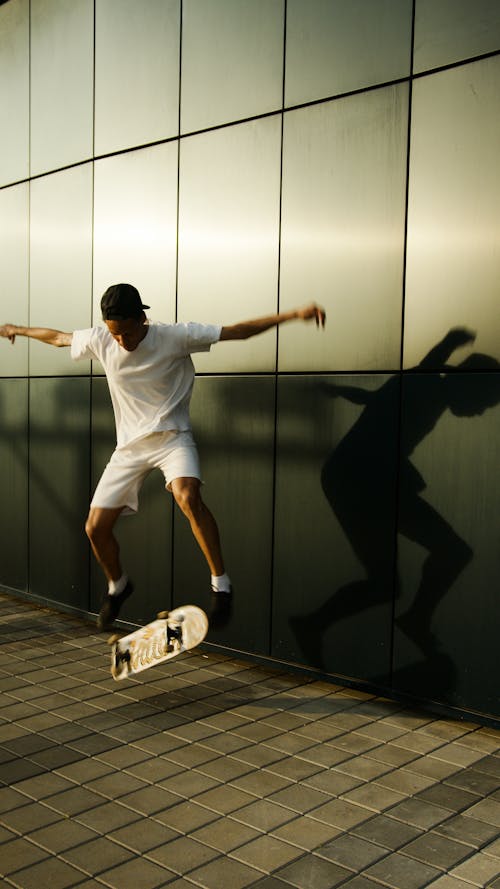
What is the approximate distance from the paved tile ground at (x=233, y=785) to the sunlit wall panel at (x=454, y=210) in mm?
2322

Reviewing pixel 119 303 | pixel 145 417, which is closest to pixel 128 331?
pixel 119 303

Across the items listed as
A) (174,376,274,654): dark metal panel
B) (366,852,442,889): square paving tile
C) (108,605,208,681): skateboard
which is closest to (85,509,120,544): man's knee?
(108,605,208,681): skateboard

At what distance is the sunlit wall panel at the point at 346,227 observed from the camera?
18.1ft

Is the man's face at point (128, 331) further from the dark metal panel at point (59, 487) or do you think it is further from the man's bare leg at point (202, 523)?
the dark metal panel at point (59, 487)

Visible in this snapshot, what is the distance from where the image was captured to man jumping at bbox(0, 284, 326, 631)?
5.24 metres

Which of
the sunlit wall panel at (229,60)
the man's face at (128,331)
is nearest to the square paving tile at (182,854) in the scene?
the man's face at (128,331)

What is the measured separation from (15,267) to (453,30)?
16.3 ft

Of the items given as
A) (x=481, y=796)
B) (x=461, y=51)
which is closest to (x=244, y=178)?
(x=461, y=51)

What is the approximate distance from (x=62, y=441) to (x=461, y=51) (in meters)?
4.82

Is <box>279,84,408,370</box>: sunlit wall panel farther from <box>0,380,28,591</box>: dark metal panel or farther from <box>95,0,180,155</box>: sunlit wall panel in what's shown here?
<box>0,380,28,591</box>: dark metal panel

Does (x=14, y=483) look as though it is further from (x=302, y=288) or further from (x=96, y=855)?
(x=96, y=855)

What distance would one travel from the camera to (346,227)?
5.74 meters

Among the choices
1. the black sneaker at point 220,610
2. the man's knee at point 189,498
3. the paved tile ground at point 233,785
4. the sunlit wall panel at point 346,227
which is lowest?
the paved tile ground at point 233,785

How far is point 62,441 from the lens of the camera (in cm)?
809
